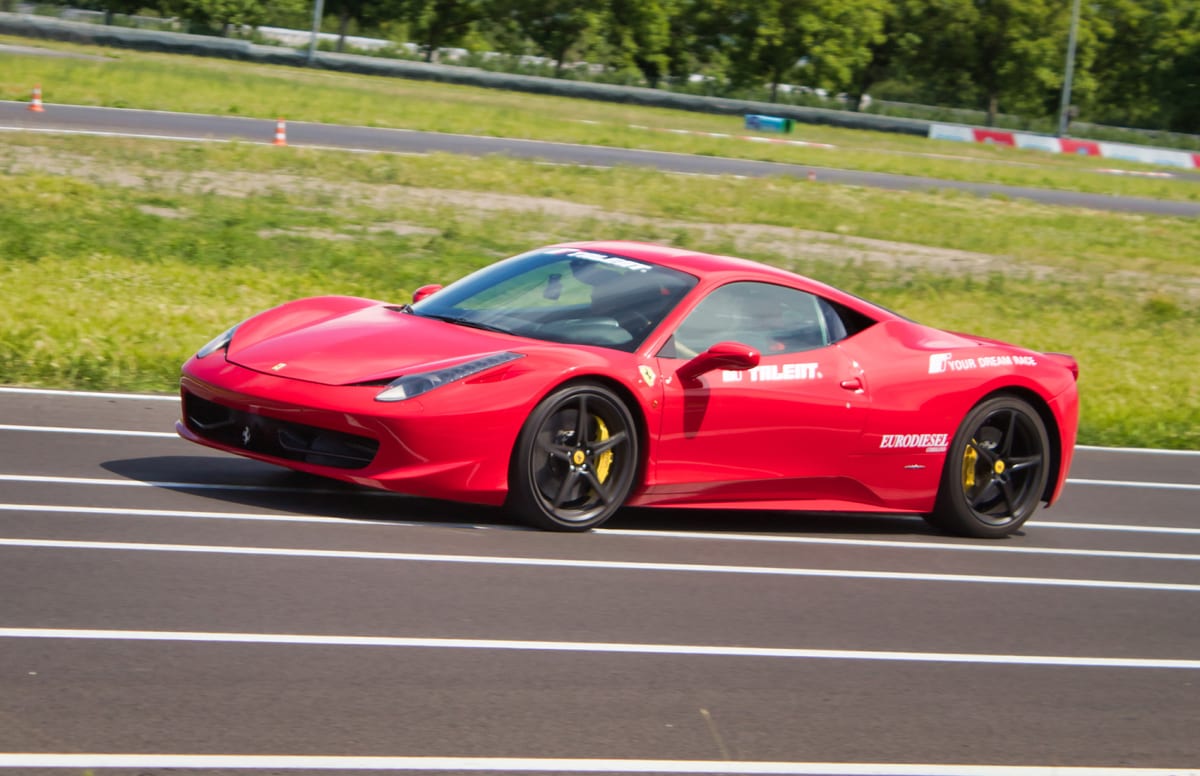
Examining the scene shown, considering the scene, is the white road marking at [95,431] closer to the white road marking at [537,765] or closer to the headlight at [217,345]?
the headlight at [217,345]

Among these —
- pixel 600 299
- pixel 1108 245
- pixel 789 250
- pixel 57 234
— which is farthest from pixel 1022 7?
pixel 600 299

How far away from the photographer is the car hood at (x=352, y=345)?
723 cm

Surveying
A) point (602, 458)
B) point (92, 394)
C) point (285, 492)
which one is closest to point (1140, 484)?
point (602, 458)

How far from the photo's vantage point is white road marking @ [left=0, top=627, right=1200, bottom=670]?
5301 millimetres

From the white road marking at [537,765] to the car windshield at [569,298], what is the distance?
3190 mm

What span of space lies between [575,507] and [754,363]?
3.50 ft

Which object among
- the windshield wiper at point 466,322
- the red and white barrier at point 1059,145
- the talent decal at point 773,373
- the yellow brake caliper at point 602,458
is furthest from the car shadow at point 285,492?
the red and white barrier at point 1059,145

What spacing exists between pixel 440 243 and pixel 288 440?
33.7 ft

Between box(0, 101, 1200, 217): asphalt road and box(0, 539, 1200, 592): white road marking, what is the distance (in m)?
17.0

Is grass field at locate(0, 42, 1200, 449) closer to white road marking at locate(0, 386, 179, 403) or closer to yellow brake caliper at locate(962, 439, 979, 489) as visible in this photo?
white road marking at locate(0, 386, 179, 403)

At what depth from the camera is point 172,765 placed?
4207mm

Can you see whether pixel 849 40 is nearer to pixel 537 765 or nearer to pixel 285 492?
pixel 285 492

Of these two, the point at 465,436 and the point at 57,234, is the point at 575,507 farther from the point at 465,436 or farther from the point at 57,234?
the point at 57,234

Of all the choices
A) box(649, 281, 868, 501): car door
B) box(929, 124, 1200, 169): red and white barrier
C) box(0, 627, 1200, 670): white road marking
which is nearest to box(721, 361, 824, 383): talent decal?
box(649, 281, 868, 501): car door
